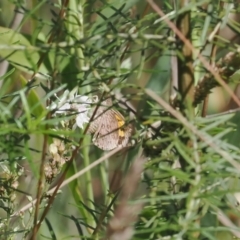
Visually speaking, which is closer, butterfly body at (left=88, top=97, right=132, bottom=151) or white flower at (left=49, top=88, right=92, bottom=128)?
white flower at (left=49, top=88, right=92, bottom=128)

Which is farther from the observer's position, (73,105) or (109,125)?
(109,125)

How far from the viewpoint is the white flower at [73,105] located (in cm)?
56

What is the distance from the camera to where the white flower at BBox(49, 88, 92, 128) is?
0.56 meters

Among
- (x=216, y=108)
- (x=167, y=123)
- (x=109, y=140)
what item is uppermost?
(x=167, y=123)

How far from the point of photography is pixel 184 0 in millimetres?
477

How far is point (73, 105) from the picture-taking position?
2.08 feet

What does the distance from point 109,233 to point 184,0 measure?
202 millimetres

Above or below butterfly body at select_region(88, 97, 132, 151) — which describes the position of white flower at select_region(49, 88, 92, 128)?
above

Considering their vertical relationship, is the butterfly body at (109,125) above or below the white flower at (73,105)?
below

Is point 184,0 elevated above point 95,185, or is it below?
above

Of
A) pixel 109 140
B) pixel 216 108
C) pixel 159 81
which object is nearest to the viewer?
pixel 109 140

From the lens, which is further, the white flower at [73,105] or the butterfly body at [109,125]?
the butterfly body at [109,125]

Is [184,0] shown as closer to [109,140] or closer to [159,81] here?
[109,140]

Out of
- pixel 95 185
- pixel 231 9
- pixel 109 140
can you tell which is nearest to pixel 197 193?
pixel 231 9
